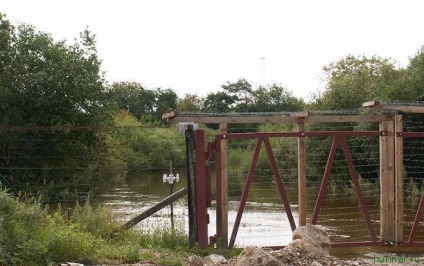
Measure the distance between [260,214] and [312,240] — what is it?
30.0ft

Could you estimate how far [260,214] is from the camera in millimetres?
16859

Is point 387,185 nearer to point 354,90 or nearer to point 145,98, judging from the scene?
point 354,90

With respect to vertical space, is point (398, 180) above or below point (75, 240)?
above

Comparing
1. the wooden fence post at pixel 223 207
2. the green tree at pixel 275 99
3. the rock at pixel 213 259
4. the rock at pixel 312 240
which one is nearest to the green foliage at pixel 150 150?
the wooden fence post at pixel 223 207

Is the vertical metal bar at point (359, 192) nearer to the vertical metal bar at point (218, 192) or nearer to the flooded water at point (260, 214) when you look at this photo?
the vertical metal bar at point (218, 192)

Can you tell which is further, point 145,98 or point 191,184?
point 145,98

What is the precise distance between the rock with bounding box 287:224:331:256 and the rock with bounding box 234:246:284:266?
0.82 meters

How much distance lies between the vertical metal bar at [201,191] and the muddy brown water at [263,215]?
0.65 meters

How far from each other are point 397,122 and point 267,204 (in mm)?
9626

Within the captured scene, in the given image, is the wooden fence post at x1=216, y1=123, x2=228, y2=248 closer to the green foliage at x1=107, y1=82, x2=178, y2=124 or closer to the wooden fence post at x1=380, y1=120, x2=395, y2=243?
the wooden fence post at x1=380, y1=120, x2=395, y2=243

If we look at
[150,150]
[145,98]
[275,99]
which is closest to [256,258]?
[150,150]

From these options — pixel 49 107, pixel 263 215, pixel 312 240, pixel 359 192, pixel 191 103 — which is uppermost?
pixel 191 103

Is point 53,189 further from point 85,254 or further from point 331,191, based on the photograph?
point 331,191

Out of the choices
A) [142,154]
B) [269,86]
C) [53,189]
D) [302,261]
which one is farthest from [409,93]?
[269,86]
